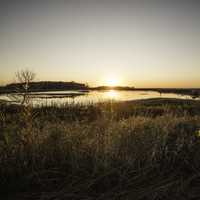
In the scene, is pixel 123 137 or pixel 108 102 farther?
pixel 108 102

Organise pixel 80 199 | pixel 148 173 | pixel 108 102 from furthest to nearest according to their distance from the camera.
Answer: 1. pixel 108 102
2. pixel 148 173
3. pixel 80 199

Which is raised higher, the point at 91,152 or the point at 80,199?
the point at 91,152

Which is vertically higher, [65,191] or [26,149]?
[26,149]

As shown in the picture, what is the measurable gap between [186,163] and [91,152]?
1.24 m

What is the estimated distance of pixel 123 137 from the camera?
3658 millimetres

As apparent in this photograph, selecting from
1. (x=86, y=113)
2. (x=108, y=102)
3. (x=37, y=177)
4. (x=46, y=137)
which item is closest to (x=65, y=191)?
(x=37, y=177)

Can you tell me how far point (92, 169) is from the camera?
2.79 metres

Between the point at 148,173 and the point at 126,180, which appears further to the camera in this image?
the point at 148,173

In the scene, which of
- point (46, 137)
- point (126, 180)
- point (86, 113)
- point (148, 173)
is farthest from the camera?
point (86, 113)

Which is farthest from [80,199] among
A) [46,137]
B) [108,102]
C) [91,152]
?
[108,102]

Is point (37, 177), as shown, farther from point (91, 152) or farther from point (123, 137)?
point (123, 137)

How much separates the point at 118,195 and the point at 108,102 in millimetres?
6432

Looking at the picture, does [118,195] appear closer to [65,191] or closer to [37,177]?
[65,191]

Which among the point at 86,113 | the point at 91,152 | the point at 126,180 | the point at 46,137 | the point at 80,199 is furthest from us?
the point at 86,113
